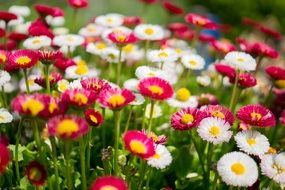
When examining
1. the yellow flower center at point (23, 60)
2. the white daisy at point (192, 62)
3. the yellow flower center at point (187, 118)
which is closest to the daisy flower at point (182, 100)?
the white daisy at point (192, 62)

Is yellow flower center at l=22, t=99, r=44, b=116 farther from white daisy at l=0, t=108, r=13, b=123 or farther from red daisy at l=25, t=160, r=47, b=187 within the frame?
white daisy at l=0, t=108, r=13, b=123

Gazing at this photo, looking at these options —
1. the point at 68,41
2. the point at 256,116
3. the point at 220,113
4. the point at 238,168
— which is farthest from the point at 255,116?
the point at 68,41

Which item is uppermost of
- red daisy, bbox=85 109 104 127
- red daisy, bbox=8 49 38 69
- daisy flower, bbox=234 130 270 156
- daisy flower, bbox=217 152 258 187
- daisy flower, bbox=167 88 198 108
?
red daisy, bbox=8 49 38 69

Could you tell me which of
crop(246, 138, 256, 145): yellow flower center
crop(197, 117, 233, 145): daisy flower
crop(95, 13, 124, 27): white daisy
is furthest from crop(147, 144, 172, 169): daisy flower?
crop(95, 13, 124, 27): white daisy

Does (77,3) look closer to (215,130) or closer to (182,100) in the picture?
(182,100)

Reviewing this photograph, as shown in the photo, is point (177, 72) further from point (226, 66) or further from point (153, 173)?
point (153, 173)
